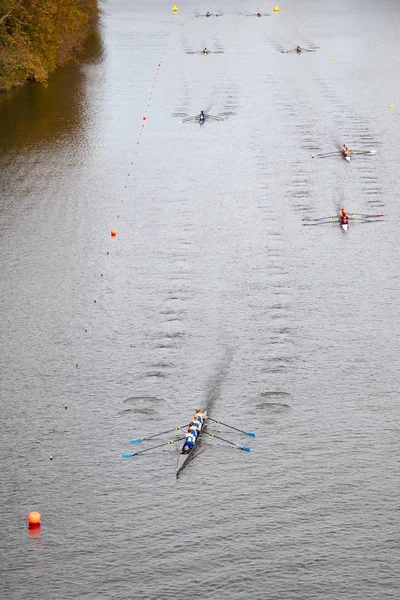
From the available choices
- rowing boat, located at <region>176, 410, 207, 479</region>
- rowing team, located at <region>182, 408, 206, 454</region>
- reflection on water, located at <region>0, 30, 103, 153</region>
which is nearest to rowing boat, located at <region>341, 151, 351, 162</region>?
reflection on water, located at <region>0, 30, 103, 153</region>

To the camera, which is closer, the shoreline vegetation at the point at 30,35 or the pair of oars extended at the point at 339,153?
the pair of oars extended at the point at 339,153

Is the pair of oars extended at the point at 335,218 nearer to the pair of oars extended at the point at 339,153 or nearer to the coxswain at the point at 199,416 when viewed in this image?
the pair of oars extended at the point at 339,153

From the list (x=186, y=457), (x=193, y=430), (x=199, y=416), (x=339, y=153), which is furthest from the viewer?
(x=339, y=153)

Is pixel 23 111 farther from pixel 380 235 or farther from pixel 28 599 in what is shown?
pixel 28 599

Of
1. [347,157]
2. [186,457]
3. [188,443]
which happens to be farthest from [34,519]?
[347,157]

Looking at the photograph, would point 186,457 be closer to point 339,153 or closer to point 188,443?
point 188,443

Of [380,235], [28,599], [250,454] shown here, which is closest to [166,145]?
[380,235]

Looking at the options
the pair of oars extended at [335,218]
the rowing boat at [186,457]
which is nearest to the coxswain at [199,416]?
the rowing boat at [186,457]
